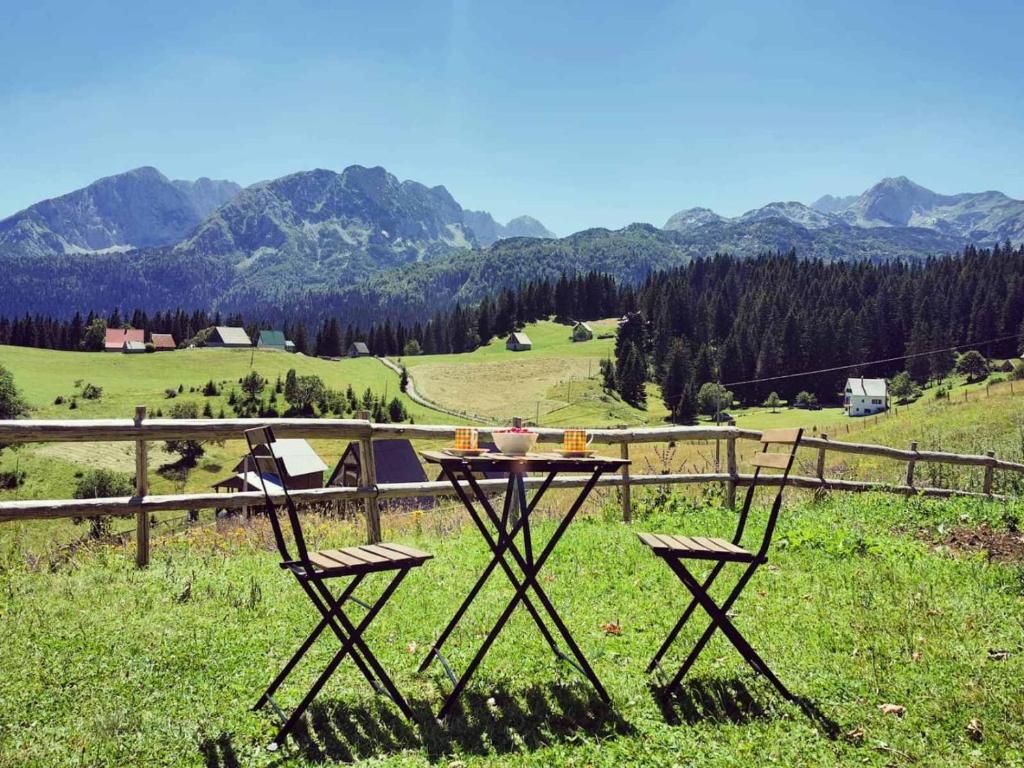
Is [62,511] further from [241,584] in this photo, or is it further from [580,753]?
[580,753]

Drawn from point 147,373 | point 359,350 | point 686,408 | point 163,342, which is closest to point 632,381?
point 686,408

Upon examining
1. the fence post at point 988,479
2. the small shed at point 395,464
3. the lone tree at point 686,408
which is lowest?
the lone tree at point 686,408

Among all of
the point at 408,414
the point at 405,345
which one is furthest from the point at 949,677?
the point at 405,345

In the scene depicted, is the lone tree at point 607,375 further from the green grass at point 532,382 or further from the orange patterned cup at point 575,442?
the orange patterned cup at point 575,442

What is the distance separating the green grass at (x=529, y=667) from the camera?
4.02 meters

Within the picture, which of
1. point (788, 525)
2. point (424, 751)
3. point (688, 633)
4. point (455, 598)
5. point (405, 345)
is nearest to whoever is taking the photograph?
point (424, 751)

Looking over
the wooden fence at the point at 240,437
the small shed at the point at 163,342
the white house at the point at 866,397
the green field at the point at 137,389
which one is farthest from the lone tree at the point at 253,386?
the wooden fence at the point at 240,437

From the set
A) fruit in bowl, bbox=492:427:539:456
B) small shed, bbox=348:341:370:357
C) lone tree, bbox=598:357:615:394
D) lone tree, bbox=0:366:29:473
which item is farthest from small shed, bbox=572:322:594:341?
fruit in bowl, bbox=492:427:539:456

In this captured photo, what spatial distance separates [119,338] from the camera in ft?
410

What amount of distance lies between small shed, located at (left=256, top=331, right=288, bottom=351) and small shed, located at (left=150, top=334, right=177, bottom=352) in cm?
1608

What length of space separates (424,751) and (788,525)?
6496 millimetres

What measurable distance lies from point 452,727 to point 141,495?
4361 mm

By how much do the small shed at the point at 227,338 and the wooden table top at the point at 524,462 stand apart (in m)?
138

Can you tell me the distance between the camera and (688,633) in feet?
18.8
